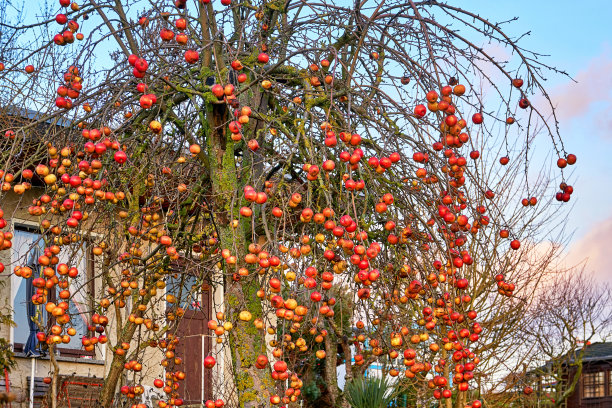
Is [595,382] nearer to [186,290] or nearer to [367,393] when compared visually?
[367,393]

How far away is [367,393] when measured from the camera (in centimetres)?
1086

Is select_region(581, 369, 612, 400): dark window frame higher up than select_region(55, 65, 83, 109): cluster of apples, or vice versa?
select_region(55, 65, 83, 109): cluster of apples

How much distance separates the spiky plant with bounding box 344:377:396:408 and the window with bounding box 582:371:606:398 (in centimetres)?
1847

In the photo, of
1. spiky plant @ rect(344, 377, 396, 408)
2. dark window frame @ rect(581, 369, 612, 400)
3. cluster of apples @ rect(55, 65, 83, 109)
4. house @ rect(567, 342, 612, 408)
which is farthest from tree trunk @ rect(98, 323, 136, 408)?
dark window frame @ rect(581, 369, 612, 400)

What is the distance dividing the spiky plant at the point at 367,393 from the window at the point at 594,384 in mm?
18465

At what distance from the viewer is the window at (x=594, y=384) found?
1051 inches

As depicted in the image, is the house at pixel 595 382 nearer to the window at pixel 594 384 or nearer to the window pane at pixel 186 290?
the window at pixel 594 384

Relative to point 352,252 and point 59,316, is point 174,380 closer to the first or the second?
point 59,316

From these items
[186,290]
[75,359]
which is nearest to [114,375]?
[186,290]

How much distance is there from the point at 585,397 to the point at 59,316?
86.3 feet

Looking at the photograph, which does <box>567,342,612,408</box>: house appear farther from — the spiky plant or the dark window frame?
the spiky plant

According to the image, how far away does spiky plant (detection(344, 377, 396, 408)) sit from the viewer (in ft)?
35.5


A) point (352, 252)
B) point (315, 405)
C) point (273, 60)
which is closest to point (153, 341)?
point (273, 60)

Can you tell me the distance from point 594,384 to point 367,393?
19124 mm
